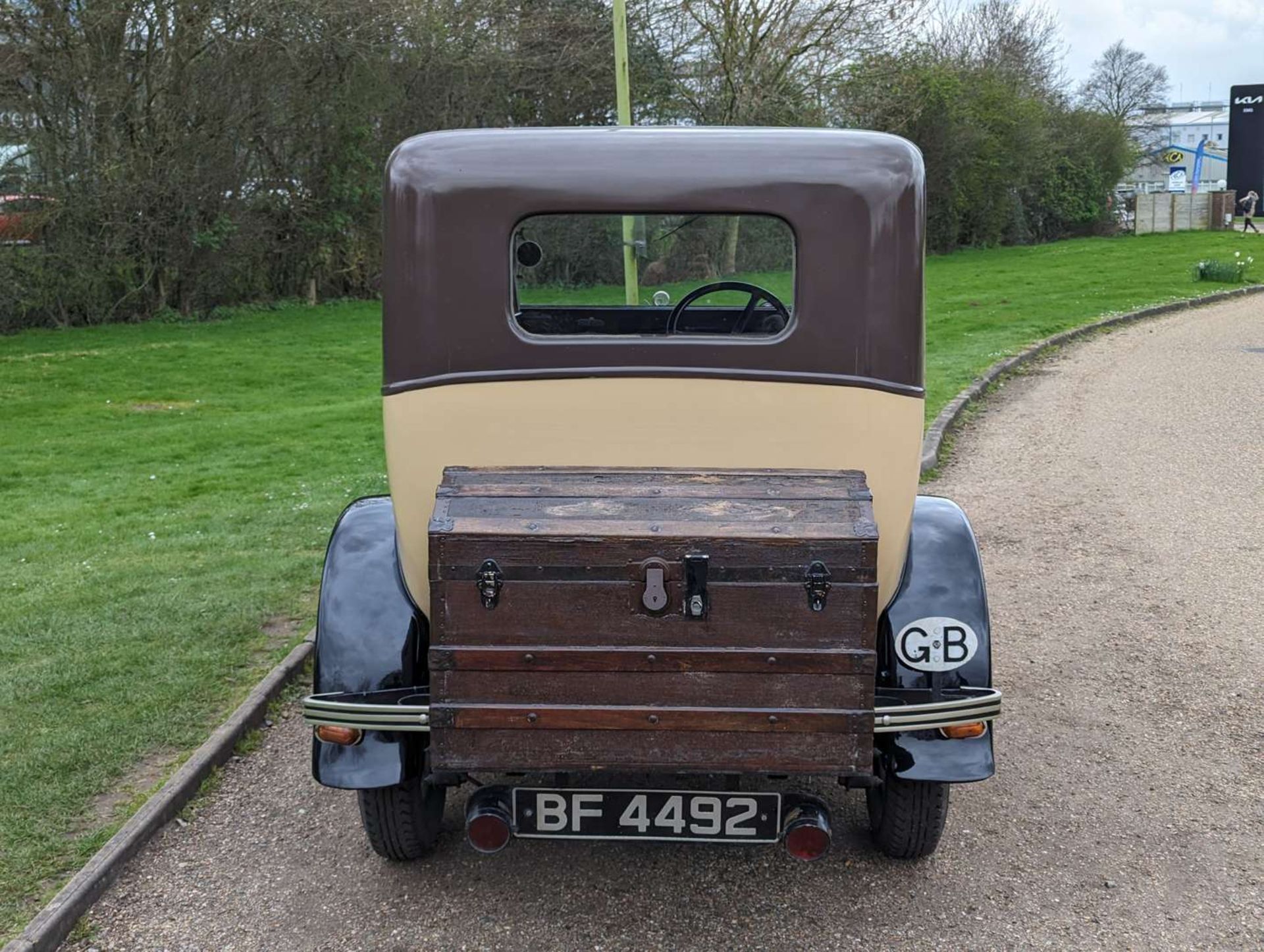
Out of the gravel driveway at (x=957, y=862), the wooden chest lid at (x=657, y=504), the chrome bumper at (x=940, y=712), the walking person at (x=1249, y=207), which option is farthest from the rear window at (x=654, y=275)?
the walking person at (x=1249, y=207)

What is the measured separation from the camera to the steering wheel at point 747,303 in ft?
12.6

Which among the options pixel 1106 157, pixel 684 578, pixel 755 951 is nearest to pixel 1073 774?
pixel 755 951

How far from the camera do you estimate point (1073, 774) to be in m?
4.36

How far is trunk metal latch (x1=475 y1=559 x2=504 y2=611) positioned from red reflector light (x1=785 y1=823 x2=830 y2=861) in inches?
41.4

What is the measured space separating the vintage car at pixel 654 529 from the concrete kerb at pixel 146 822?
79 centimetres

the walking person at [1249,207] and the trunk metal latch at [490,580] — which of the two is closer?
the trunk metal latch at [490,580]

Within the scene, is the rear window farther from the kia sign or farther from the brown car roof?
the kia sign

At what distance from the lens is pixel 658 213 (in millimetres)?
3484

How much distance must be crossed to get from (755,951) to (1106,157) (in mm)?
35458

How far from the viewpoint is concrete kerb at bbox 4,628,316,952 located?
3316 mm

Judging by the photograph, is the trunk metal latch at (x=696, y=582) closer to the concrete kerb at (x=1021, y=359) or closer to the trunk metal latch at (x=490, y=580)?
the trunk metal latch at (x=490, y=580)

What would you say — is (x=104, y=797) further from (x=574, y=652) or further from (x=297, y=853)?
(x=574, y=652)

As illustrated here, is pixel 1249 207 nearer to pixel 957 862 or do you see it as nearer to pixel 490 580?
pixel 957 862

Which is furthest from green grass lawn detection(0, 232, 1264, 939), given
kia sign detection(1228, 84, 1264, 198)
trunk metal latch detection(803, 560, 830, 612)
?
kia sign detection(1228, 84, 1264, 198)
